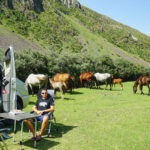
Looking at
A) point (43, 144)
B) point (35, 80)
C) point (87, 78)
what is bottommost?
point (43, 144)

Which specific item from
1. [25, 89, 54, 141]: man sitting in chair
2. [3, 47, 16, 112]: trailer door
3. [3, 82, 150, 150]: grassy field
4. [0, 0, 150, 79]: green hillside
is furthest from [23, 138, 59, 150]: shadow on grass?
[0, 0, 150, 79]: green hillside

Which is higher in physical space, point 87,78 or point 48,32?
point 48,32

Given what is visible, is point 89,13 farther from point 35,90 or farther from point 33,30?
point 35,90

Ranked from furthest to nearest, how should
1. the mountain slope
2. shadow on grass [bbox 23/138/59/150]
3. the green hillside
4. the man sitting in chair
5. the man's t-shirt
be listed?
the mountain slope
the green hillside
the man's t-shirt
the man sitting in chair
shadow on grass [bbox 23/138/59/150]

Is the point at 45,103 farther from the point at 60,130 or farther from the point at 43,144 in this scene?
the point at 43,144

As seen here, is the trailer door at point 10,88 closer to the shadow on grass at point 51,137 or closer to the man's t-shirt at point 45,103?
the man's t-shirt at point 45,103

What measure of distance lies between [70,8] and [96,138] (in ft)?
502

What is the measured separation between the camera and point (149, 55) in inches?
4749

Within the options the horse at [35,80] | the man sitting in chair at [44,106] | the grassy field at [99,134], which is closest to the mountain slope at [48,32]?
the horse at [35,80]

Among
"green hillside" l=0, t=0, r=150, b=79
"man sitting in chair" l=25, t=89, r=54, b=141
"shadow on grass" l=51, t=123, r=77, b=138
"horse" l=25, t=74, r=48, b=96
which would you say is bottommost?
"shadow on grass" l=51, t=123, r=77, b=138

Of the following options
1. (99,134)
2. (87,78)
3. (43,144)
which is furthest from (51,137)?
(87,78)

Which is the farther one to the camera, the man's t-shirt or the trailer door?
the man's t-shirt

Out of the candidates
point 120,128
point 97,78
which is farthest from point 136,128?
point 97,78

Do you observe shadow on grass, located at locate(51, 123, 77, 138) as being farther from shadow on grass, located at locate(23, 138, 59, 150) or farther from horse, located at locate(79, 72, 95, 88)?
horse, located at locate(79, 72, 95, 88)
